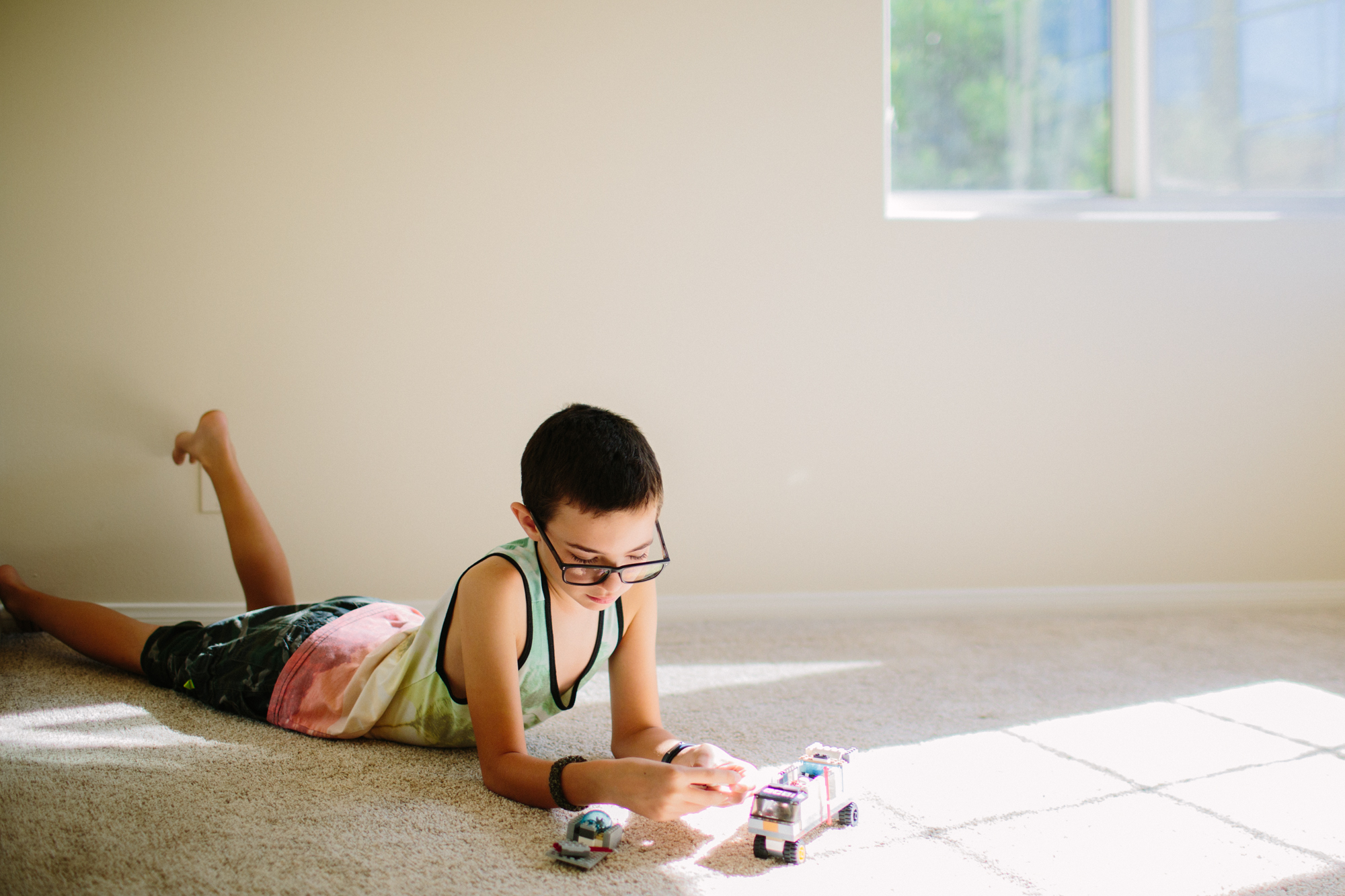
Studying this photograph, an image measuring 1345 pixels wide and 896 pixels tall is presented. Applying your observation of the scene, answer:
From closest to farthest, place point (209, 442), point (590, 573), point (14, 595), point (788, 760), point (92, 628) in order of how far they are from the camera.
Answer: point (590, 573), point (788, 760), point (92, 628), point (14, 595), point (209, 442)

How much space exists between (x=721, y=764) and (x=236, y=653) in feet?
2.89

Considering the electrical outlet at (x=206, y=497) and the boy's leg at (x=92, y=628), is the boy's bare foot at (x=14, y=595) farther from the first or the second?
the electrical outlet at (x=206, y=497)

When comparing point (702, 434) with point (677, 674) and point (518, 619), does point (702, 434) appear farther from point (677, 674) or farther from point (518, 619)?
point (518, 619)

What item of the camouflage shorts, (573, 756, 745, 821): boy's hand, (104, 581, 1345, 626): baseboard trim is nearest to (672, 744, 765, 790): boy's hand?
(573, 756, 745, 821): boy's hand

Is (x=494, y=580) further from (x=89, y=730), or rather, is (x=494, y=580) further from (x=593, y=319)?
(x=593, y=319)

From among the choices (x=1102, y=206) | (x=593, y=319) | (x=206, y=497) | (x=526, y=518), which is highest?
(x=1102, y=206)

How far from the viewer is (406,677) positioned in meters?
1.37

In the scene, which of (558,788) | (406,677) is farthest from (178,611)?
(558,788)

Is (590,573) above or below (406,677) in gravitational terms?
above

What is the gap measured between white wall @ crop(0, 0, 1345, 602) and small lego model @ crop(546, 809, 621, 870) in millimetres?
1348

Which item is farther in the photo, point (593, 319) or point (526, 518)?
point (593, 319)

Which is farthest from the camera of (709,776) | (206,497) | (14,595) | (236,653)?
(206,497)

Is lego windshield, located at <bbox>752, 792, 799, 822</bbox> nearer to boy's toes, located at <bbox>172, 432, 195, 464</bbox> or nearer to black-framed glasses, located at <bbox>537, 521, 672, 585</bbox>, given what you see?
black-framed glasses, located at <bbox>537, 521, 672, 585</bbox>

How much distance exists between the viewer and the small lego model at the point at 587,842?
1.00m
